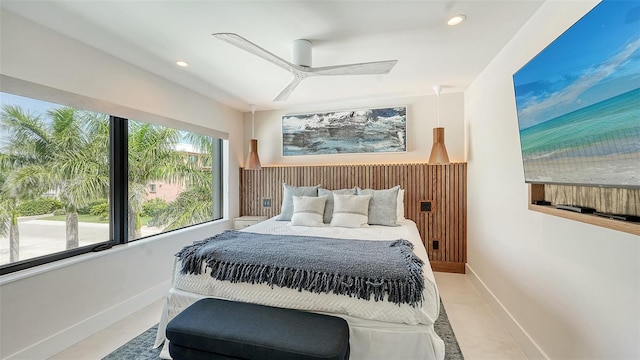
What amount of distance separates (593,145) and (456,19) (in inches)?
49.6

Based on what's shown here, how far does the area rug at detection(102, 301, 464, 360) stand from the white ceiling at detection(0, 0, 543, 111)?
246cm

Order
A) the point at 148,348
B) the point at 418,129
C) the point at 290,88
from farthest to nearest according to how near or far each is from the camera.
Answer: the point at 418,129
the point at 290,88
the point at 148,348

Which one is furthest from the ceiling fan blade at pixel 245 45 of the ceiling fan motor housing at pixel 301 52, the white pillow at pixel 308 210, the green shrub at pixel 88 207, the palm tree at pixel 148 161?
the green shrub at pixel 88 207

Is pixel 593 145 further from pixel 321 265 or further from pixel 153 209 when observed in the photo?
pixel 153 209

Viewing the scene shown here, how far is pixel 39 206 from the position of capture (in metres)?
2.04

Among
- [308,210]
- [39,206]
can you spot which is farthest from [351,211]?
[39,206]

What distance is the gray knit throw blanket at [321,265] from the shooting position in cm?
157

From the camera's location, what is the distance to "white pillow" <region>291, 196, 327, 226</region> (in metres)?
3.08

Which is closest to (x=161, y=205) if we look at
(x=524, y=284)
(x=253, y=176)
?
(x=253, y=176)

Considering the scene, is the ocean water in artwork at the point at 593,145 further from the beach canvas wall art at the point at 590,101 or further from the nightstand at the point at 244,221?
the nightstand at the point at 244,221

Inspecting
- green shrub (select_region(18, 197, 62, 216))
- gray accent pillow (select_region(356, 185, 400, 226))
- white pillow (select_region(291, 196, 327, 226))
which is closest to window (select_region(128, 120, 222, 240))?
green shrub (select_region(18, 197, 62, 216))

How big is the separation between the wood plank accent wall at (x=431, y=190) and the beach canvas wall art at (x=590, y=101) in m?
2.02

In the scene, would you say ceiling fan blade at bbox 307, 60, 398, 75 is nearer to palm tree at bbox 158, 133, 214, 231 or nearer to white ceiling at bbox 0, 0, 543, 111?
white ceiling at bbox 0, 0, 543, 111

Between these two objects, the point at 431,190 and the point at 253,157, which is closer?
the point at 431,190
